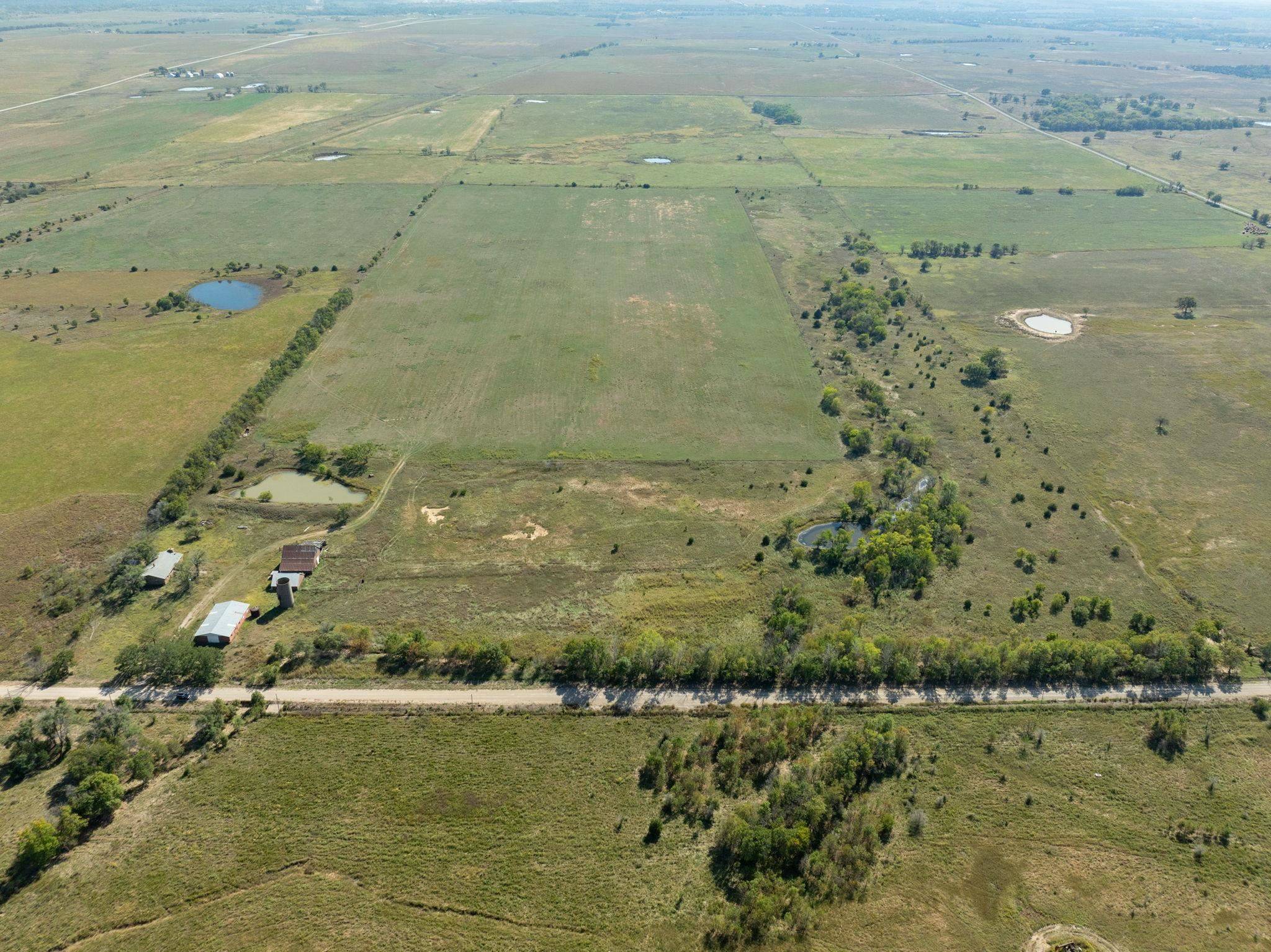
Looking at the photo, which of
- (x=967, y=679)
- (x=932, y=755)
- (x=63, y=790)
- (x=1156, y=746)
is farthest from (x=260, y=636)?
(x=1156, y=746)

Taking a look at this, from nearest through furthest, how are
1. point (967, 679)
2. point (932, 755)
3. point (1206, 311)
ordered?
1. point (932, 755)
2. point (967, 679)
3. point (1206, 311)

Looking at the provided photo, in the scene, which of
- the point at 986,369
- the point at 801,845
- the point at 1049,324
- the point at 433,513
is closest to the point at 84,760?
the point at 433,513

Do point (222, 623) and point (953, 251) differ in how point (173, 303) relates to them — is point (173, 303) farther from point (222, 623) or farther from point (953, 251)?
point (953, 251)

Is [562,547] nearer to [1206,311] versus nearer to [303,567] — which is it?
[303,567]

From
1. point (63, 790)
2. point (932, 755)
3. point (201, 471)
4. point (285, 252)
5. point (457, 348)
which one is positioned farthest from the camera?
point (285, 252)

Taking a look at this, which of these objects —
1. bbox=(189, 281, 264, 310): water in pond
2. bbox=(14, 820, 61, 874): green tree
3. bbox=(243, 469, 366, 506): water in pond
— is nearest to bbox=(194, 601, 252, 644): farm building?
bbox=(243, 469, 366, 506): water in pond

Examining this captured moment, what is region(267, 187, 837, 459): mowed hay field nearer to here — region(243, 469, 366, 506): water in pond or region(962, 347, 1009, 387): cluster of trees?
region(243, 469, 366, 506): water in pond
